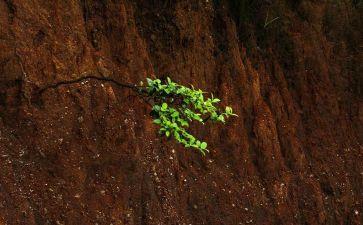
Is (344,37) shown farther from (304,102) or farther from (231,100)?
(231,100)

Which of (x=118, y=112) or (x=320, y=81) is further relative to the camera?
(x=320, y=81)

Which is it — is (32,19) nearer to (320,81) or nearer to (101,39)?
(101,39)

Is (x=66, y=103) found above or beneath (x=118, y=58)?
beneath

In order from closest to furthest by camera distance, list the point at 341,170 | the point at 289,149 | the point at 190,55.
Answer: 1. the point at 190,55
2. the point at 289,149
3. the point at 341,170

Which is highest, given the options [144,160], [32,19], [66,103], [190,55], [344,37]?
[344,37]

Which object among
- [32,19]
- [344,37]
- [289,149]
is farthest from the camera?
[344,37]

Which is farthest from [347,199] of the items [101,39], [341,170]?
[101,39]
